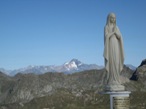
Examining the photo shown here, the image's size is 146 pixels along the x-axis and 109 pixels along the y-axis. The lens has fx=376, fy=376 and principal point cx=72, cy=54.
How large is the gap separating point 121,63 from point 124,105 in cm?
203

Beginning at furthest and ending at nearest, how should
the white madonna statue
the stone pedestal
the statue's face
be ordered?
the statue's face < the white madonna statue < the stone pedestal

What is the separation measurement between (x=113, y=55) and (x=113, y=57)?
3.6 inches

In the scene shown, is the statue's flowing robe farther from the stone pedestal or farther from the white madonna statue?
the stone pedestal

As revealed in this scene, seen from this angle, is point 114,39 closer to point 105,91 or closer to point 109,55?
point 109,55

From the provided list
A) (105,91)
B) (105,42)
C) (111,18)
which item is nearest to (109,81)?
(105,91)

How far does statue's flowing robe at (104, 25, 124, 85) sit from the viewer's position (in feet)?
54.6

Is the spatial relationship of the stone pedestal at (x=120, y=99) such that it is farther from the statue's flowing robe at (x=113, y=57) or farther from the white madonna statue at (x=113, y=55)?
the statue's flowing robe at (x=113, y=57)

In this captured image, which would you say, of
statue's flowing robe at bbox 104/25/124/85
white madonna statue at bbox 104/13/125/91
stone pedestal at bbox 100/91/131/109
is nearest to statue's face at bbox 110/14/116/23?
white madonna statue at bbox 104/13/125/91

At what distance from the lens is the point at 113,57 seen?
16766 millimetres

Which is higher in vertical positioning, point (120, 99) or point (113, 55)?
point (113, 55)

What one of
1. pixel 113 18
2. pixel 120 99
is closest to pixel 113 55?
pixel 113 18

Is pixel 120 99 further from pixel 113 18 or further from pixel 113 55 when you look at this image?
pixel 113 18

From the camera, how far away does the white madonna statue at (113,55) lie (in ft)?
54.4

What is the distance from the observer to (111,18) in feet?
56.6
